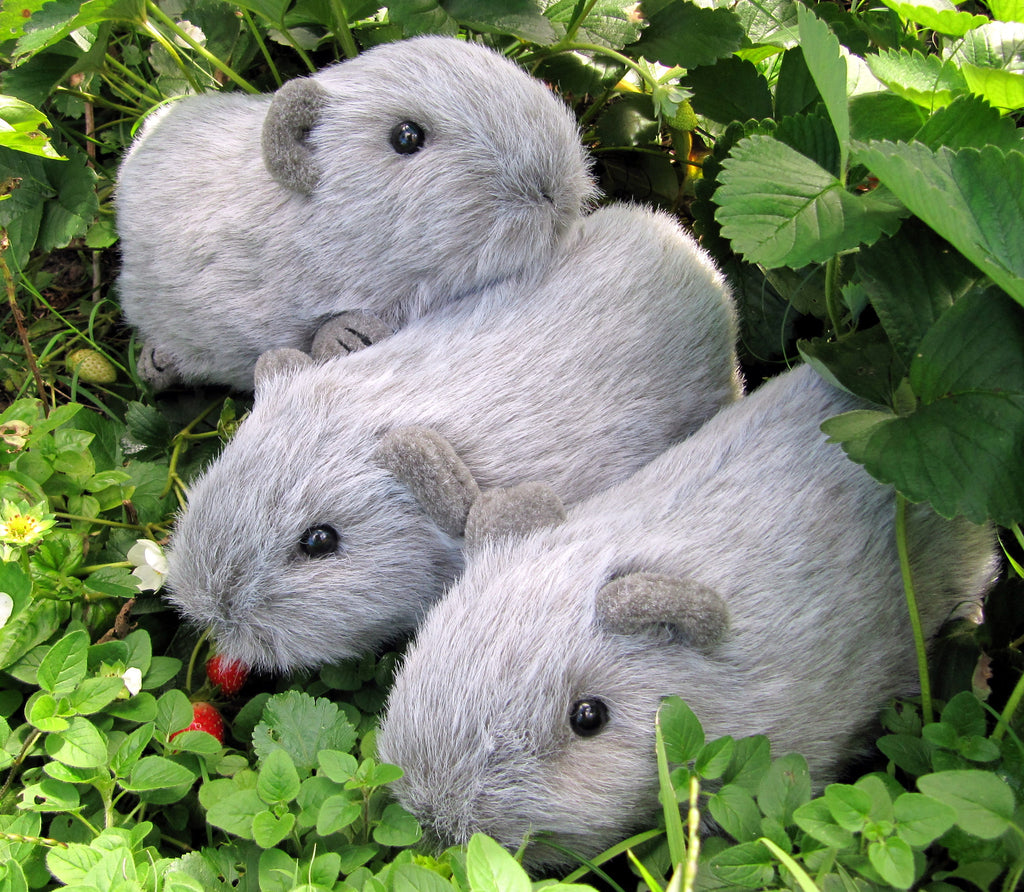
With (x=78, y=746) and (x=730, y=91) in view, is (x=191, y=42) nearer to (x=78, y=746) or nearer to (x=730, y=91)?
(x=730, y=91)

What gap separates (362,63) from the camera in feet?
6.50

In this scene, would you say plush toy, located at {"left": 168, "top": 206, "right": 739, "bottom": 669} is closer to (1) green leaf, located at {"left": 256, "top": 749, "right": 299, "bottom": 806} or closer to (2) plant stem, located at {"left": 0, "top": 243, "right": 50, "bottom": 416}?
(1) green leaf, located at {"left": 256, "top": 749, "right": 299, "bottom": 806}

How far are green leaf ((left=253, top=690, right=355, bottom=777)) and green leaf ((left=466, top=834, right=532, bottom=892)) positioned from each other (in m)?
0.53

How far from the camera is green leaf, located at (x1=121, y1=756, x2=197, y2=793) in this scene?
154 cm

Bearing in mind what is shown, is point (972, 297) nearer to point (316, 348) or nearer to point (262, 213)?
point (316, 348)

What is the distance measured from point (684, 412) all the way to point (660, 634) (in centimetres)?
62

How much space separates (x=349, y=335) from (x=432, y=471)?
0.48m

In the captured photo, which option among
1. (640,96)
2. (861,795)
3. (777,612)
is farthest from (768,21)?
(861,795)

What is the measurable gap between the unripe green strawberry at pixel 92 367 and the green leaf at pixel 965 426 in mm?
1965

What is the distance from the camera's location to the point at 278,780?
1.48m

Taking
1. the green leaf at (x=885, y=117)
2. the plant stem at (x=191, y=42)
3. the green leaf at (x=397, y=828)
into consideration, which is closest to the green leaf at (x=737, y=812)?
the green leaf at (x=397, y=828)

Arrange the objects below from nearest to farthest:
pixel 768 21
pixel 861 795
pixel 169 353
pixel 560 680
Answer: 1. pixel 861 795
2. pixel 560 680
3. pixel 169 353
4. pixel 768 21

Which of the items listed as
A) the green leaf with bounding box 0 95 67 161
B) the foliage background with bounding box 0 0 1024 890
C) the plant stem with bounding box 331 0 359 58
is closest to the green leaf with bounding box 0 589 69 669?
the foliage background with bounding box 0 0 1024 890

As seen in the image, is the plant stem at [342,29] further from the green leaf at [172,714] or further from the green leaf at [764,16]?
the green leaf at [172,714]
